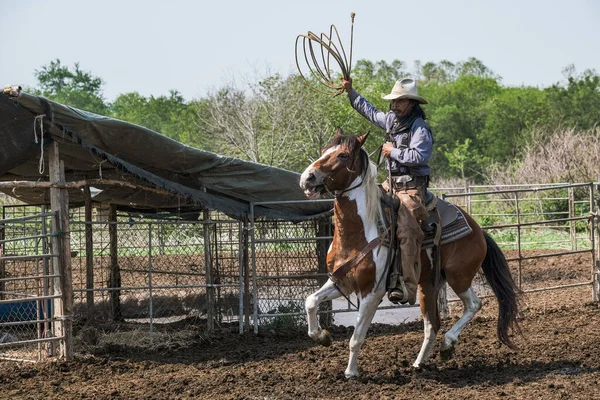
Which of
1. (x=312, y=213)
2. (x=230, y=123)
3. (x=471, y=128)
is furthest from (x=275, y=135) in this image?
(x=471, y=128)

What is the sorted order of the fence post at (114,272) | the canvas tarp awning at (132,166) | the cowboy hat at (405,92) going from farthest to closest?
the fence post at (114,272) → the canvas tarp awning at (132,166) → the cowboy hat at (405,92)

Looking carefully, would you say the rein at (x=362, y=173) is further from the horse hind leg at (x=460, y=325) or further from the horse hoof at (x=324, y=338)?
the horse hind leg at (x=460, y=325)

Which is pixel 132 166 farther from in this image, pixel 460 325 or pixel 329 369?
pixel 460 325

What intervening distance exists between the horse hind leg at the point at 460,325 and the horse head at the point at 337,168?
1.75 meters

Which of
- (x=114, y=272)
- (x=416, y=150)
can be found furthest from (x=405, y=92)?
(x=114, y=272)

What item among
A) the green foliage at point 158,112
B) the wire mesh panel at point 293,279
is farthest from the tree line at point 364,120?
the wire mesh panel at point 293,279

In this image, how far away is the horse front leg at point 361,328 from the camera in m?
7.07

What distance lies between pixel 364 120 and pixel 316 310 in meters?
28.8

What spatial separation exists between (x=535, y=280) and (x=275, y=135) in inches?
839

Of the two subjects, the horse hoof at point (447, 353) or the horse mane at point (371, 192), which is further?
the horse hoof at point (447, 353)

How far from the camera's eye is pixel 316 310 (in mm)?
7051

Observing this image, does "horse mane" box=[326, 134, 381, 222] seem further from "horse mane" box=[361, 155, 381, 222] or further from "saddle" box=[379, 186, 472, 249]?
"saddle" box=[379, 186, 472, 249]

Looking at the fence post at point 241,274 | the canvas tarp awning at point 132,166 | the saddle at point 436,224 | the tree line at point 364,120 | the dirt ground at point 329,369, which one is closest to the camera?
the dirt ground at point 329,369

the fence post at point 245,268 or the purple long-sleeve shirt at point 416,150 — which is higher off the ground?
the purple long-sleeve shirt at point 416,150
